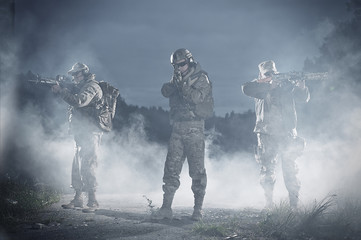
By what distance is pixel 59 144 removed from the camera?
11164mm

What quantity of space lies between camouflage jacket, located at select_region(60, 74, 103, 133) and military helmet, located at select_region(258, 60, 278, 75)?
3.61 m

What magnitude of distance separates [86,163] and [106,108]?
1.22 metres

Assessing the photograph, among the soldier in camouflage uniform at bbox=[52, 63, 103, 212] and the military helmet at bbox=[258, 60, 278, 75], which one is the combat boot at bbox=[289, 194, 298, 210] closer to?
the military helmet at bbox=[258, 60, 278, 75]

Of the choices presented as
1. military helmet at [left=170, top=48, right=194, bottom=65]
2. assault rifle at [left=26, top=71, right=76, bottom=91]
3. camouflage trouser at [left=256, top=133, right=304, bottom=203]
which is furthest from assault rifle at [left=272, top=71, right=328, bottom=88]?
assault rifle at [left=26, top=71, right=76, bottom=91]

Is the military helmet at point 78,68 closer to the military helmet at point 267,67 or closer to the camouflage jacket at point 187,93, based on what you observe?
the camouflage jacket at point 187,93

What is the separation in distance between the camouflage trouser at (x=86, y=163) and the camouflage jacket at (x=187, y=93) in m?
1.79

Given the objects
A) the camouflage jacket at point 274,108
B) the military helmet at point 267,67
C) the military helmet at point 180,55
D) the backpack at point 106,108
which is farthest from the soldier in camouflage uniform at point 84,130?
the military helmet at point 267,67

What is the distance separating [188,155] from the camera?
537cm

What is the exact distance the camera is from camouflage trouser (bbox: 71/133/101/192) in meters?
6.05

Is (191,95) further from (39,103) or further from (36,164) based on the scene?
(39,103)

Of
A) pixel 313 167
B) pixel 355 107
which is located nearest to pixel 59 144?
pixel 313 167

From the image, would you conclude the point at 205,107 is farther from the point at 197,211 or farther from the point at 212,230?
the point at 212,230

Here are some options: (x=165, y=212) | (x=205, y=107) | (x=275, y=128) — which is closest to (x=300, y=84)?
(x=275, y=128)

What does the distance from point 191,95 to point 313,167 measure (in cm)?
695
